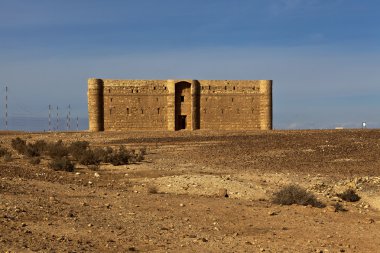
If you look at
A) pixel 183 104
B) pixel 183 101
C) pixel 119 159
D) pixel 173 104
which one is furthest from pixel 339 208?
pixel 183 101

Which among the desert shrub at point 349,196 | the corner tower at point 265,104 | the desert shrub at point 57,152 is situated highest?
the corner tower at point 265,104

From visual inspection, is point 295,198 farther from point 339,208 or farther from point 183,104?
point 183,104

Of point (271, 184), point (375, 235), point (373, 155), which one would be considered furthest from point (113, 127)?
point (375, 235)

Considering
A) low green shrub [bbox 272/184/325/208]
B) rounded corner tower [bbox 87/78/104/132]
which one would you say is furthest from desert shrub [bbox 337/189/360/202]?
rounded corner tower [bbox 87/78/104/132]

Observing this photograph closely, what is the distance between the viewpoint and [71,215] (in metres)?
9.38

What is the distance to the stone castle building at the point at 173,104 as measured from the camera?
5044cm

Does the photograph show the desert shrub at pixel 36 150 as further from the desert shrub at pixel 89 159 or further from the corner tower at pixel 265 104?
the corner tower at pixel 265 104

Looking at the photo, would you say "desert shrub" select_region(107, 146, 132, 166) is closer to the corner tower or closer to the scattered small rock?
the scattered small rock

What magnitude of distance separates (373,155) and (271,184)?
9991 millimetres

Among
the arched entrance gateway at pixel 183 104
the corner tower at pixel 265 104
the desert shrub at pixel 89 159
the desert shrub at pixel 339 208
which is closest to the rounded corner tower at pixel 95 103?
the arched entrance gateway at pixel 183 104

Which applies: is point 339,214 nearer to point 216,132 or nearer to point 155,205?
point 155,205

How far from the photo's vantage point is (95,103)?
5016 cm

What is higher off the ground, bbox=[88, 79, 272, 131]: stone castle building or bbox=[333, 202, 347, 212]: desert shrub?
bbox=[88, 79, 272, 131]: stone castle building

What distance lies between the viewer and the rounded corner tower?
164 ft
